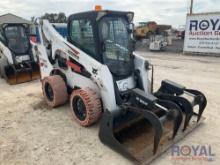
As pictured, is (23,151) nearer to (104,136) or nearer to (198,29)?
(104,136)

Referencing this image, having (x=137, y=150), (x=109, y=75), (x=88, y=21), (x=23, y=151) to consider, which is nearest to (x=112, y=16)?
(x=88, y=21)

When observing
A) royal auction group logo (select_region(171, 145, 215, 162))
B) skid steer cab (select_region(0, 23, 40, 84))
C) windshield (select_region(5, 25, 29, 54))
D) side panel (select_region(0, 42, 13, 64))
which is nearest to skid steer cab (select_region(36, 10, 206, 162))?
royal auction group logo (select_region(171, 145, 215, 162))

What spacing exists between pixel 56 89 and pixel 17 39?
13.2ft

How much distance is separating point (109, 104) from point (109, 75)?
0.49m

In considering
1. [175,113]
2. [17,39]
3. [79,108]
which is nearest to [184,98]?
[175,113]

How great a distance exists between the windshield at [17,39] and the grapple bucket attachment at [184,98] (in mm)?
5510

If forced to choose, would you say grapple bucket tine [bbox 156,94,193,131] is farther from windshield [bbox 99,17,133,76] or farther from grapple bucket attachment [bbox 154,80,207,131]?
windshield [bbox 99,17,133,76]

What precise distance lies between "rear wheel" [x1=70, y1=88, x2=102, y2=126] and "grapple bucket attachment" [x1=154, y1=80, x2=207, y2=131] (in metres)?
1.10

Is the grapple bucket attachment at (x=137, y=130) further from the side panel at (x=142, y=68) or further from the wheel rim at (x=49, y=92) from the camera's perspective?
the wheel rim at (x=49, y=92)

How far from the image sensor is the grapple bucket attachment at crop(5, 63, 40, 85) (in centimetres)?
721

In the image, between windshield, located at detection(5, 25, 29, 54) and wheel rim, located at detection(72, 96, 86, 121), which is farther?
windshield, located at detection(5, 25, 29, 54)

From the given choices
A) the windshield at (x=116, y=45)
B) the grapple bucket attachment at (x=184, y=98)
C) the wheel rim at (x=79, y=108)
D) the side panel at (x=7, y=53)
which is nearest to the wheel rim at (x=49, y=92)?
the wheel rim at (x=79, y=108)

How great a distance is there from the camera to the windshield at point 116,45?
147 inches

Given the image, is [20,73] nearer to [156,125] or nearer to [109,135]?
[109,135]
